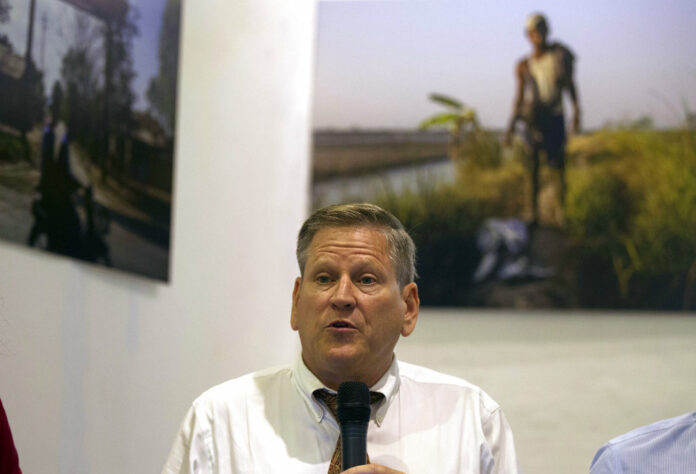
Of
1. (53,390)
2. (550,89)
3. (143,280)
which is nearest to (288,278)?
(143,280)

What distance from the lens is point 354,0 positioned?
4.55m

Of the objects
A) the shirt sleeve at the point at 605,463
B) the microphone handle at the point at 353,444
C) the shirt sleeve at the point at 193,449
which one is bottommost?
the shirt sleeve at the point at 193,449

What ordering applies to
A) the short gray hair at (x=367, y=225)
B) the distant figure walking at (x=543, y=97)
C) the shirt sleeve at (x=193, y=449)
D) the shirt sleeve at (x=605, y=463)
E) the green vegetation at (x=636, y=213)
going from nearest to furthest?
the shirt sleeve at (x=605, y=463) → the shirt sleeve at (x=193, y=449) → the short gray hair at (x=367, y=225) → the green vegetation at (x=636, y=213) → the distant figure walking at (x=543, y=97)

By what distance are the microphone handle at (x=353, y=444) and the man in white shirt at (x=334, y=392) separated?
0.98 feet

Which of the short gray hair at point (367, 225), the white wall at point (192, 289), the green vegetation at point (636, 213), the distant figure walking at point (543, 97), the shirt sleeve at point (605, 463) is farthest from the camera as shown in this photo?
the distant figure walking at point (543, 97)

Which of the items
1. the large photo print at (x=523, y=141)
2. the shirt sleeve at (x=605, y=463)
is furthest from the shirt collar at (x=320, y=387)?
the large photo print at (x=523, y=141)

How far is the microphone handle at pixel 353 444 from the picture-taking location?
1.79 m

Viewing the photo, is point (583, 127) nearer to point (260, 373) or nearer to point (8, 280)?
point (260, 373)

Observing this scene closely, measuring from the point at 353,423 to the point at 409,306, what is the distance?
60 cm

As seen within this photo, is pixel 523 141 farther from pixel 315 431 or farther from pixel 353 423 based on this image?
pixel 353 423

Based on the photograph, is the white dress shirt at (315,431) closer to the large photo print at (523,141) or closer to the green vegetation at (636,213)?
the large photo print at (523,141)

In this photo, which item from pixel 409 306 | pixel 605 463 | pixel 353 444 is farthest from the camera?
pixel 409 306

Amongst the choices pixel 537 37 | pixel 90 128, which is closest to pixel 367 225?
pixel 90 128

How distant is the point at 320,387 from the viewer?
7.25ft
